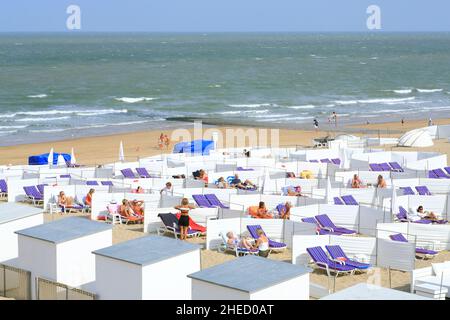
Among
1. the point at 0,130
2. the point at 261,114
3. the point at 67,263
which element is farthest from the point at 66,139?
the point at 67,263

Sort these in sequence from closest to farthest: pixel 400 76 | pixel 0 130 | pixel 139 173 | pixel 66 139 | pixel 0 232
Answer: pixel 0 232, pixel 139 173, pixel 66 139, pixel 0 130, pixel 400 76

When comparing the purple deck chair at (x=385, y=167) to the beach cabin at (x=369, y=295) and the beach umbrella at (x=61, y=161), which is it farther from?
the beach cabin at (x=369, y=295)

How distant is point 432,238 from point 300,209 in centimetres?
264

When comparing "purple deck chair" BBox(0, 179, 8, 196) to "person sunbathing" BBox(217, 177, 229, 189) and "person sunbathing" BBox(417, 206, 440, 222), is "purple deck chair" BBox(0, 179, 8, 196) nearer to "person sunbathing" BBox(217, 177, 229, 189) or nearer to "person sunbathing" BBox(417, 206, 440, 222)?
"person sunbathing" BBox(217, 177, 229, 189)

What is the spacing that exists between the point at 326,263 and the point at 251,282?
4.39 metres

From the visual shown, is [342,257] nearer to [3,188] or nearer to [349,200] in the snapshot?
[349,200]

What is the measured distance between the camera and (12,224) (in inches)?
551

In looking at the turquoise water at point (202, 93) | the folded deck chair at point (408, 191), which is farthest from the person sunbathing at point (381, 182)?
the turquoise water at point (202, 93)

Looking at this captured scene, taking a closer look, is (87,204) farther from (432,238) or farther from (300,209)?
(432,238)

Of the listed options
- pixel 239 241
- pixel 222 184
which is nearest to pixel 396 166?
pixel 222 184

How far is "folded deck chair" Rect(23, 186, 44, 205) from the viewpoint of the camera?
1987cm

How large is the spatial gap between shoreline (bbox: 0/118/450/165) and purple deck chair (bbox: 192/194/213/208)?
1214cm

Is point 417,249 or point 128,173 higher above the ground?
point 128,173
